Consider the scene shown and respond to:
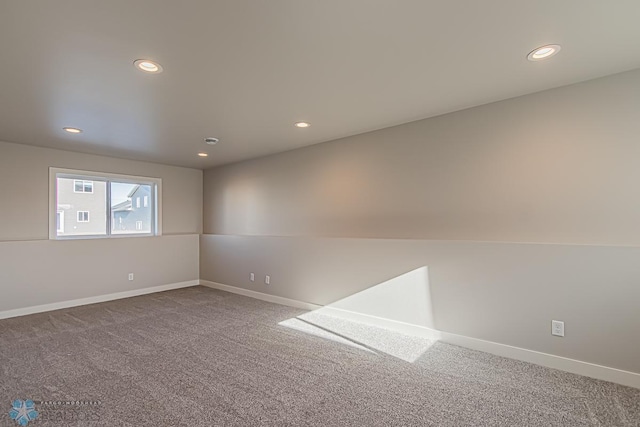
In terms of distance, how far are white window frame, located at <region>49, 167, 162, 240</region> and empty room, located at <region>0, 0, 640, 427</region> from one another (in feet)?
0.15

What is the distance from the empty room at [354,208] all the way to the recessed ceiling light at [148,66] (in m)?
0.02

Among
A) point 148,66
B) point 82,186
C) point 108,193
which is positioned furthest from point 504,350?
point 82,186

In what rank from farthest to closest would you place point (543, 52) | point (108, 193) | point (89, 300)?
point (108, 193), point (89, 300), point (543, 52)

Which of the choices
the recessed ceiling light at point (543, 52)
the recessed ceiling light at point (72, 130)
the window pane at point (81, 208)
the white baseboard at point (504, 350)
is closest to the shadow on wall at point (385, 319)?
the white baseboard at point (504, 350)

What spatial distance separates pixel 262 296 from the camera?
527 centimetres

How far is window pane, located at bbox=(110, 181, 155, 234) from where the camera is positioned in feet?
18.4

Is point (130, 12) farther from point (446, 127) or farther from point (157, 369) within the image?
point (446, 127)

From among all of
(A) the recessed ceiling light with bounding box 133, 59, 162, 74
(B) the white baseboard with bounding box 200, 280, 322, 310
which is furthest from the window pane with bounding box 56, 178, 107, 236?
(A) the recessed ceiling light with bounding box 133, 59, 162, 74

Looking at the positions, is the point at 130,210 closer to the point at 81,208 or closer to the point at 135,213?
the point at 135,213

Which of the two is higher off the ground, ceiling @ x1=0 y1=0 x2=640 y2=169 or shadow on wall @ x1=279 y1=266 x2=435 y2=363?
ceiling @ x1=0 y1=0 x2=640 y2=169

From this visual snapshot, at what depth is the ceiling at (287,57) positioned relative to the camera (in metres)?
1.77

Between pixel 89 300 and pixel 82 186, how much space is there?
184 centimetres

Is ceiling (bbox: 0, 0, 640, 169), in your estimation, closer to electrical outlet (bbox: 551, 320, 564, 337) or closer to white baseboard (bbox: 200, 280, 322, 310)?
electrical outlet (bbox: 551, 320, 564, 337)

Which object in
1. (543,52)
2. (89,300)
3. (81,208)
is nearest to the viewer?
(543,52)
